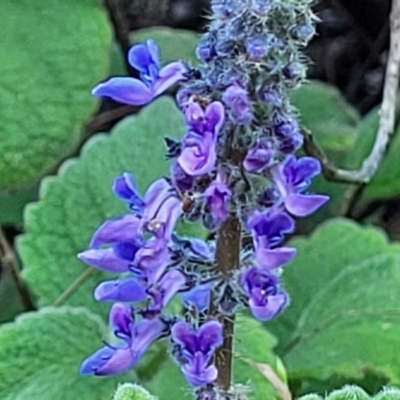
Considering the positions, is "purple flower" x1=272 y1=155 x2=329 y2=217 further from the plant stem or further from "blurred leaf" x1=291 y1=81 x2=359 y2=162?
"blurred leaf" x1=291 y1=81 x2=359 y2=162

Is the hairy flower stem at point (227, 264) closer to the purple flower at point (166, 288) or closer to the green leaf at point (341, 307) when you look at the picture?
the purple flower at point (166, 288)

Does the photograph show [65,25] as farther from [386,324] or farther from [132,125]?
[386,324]

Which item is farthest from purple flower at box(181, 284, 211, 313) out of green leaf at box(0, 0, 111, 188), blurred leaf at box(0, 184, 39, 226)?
blurred leaf at box(0, 184, 39, 226)

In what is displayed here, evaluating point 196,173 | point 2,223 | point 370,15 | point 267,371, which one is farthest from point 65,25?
point 370,15

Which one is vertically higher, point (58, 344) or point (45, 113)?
point (45, 113)

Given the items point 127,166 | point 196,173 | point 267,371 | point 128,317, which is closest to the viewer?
point 196,173

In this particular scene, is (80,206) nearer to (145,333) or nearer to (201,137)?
(145,333)

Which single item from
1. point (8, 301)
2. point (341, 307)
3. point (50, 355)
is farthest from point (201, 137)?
point (8, 301)
